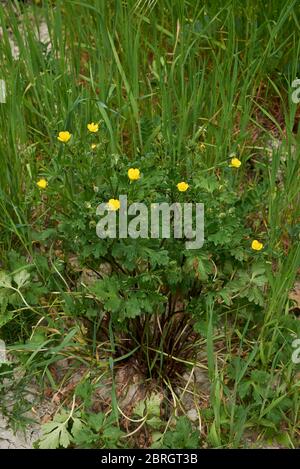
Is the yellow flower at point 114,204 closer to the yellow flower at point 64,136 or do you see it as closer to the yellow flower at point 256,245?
the yellow flower at point 64,136

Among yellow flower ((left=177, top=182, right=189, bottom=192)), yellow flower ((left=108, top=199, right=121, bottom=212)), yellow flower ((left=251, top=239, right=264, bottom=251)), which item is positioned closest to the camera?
yellow flower ((left=108, top=199, right=121, bottom=212))

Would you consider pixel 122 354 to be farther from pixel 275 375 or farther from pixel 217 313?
pixel 275 375

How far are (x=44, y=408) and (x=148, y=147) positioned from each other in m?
0.98

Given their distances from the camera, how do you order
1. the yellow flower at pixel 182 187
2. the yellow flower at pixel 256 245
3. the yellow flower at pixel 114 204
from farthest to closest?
the yellow flower at pixel 256 245 → the yellow flower at pixel 182 187 → the yellow flower at pixel 114 204

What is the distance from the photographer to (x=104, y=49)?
2.63 metres

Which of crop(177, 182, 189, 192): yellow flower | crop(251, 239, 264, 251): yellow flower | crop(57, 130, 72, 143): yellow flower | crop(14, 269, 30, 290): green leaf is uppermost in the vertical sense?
crop(57, 130, 72, 143): yellow flower

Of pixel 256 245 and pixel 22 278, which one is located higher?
pixel 256 245

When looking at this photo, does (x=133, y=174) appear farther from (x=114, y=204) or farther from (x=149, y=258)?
(x=149, y=258)

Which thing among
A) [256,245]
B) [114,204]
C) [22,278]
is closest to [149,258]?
[114,204]

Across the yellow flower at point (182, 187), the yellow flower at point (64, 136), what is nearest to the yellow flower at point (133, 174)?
the yellow flower at point (182, 187)

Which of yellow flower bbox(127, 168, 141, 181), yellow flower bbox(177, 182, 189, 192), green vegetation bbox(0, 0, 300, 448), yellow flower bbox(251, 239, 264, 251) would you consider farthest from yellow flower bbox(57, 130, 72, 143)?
yellow flower bbox(251, 239, 264, 251)

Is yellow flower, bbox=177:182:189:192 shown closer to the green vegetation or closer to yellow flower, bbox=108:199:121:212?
the green vegetation

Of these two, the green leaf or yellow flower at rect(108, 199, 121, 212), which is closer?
yellow flower at rect(108, 199, 121, 212)

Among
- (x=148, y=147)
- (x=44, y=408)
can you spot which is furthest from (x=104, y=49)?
(x=44, y=408)
